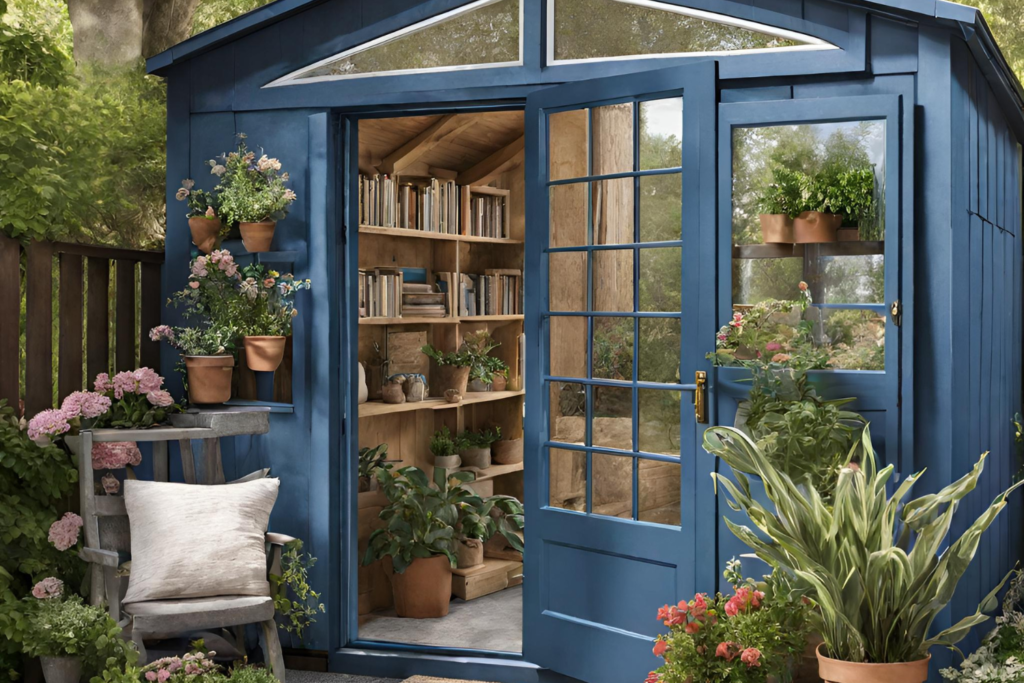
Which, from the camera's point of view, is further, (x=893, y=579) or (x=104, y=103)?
(x=104, y=103)

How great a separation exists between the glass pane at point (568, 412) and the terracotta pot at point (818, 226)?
105 cm

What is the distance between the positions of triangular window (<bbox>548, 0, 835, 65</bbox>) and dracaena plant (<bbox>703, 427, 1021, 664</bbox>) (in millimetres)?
1676

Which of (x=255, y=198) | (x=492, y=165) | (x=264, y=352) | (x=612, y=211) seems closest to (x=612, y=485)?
(x=612, y=211)

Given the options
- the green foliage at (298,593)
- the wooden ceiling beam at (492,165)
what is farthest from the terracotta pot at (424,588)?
the wooden ceiling beam at (492,165)

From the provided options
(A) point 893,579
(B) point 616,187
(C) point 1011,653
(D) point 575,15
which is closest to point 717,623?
(A) point 893,579

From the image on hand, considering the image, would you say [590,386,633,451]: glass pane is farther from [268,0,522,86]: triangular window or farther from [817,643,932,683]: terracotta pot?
[268,0,522,86]: triangular window

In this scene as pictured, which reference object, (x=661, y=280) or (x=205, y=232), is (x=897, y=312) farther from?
(x=205, y=232)

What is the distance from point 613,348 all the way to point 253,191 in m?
1.71

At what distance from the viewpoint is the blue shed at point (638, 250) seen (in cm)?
343

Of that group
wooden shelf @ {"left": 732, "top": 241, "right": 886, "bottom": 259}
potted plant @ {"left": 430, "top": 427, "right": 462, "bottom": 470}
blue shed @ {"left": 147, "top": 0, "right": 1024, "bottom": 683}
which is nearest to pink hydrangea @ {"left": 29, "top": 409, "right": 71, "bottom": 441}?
blue shed @ {"left": 147, "top": 0, "right": 1024, "bottom": 683}

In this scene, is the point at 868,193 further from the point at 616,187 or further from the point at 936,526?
the point at 936,526

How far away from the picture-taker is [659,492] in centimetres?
Result: 377

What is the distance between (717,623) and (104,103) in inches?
180

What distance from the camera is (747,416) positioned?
11.6 feet
